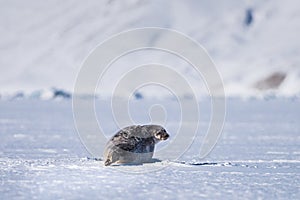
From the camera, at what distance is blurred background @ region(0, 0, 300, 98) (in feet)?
303

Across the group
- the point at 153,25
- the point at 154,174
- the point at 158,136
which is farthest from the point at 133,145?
the point at 153,25

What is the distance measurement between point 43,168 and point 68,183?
4.45ft

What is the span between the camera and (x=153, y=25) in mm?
103000

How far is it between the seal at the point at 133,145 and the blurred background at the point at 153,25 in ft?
249

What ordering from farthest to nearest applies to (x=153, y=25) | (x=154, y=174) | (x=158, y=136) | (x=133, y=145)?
(x=153, y=25)
(x=158, y=136)
(x=133, y=145)
(x=154, y=174)

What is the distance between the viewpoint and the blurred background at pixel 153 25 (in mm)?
92500

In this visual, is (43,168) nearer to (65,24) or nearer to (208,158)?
(208,158)

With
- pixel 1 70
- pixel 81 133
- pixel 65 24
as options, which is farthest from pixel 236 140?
pixel 65 24

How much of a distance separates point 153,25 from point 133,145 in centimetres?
9349

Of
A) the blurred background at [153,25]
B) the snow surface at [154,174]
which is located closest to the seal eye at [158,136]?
the snow surface at [154,174]

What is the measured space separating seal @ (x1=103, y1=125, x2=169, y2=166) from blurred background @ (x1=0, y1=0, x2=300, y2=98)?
7598 centimetres

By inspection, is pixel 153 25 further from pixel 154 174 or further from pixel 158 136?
pixel 154 174

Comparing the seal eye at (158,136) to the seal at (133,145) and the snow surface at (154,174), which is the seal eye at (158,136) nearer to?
the seal at (133,145)

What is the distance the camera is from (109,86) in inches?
2972
